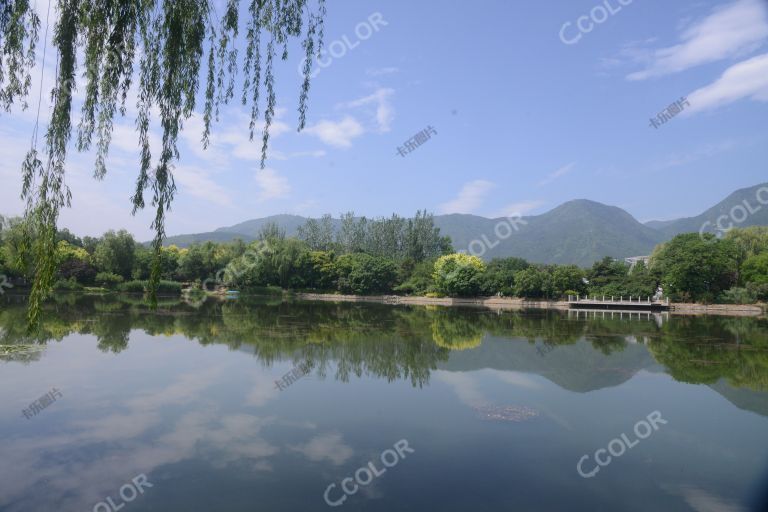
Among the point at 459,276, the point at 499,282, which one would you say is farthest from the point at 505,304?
the point at 459,276

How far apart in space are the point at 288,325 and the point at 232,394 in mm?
11333

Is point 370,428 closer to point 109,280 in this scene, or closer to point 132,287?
point 132,287

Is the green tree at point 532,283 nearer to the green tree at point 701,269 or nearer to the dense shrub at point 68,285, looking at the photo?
the green tree at point 701,269

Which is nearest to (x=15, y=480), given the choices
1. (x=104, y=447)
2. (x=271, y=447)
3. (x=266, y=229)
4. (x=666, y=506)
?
(x=104, y=447)

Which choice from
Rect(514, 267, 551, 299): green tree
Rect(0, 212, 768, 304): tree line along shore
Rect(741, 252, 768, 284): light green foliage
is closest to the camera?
Rect(741, 252, 768, 284): light green foliage

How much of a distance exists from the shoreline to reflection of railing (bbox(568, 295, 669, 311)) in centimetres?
65

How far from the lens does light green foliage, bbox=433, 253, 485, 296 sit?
147ft

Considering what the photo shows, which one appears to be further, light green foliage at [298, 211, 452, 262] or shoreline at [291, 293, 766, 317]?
light green foliage at [298, 211, 452, 262]

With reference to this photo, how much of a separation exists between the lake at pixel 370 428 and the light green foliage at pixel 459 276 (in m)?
30.3

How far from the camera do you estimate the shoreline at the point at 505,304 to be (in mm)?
34281

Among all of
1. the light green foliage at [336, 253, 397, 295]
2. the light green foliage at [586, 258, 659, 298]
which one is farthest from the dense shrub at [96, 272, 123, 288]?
the light green foliage at [586, 258, 659, 298]

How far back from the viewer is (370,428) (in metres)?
7.02
